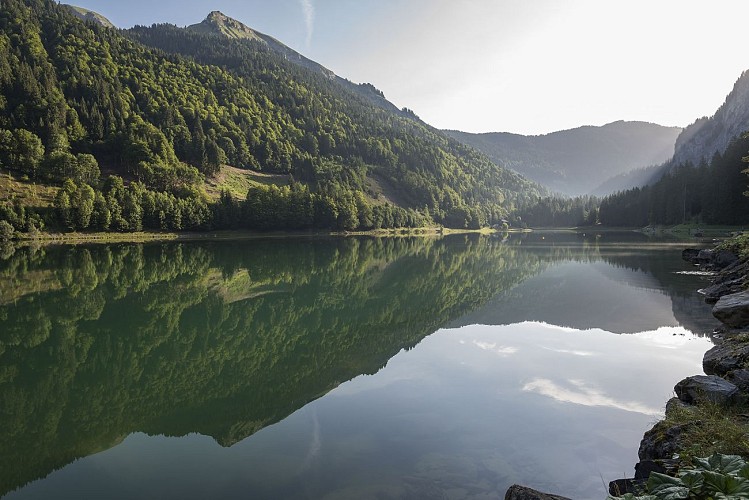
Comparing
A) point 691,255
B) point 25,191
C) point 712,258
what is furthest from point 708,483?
point 25,191

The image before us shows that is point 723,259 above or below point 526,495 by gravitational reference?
above

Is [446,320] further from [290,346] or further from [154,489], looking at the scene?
[154,489]

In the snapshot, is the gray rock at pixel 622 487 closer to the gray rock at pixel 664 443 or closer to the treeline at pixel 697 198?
the gray rock at pixel 664 443

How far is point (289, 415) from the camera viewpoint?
13359 millimetres

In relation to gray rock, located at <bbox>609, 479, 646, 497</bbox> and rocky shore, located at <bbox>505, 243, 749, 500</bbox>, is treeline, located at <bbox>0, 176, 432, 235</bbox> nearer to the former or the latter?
gray rock, located at <bbox>609, 479, 646, 497</bbox>

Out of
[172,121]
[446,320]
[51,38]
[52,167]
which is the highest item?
[51,38]

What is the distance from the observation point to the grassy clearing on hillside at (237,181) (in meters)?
142

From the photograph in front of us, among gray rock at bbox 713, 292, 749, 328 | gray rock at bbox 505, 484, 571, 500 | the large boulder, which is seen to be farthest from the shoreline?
gray rock at bbox 713, 292, 749, 328

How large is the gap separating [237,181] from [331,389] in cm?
15498

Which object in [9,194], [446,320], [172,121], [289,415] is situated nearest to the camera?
[289,415]

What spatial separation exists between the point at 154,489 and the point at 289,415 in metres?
4.47

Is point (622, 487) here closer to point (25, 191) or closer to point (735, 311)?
point (735, 311)

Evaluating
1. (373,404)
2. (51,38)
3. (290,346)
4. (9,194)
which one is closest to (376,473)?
(373,404)

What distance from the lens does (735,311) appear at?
1838 cm
